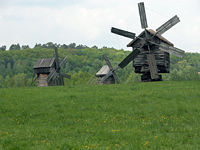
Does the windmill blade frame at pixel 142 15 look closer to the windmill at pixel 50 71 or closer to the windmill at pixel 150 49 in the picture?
the windmill at pixel 150 49

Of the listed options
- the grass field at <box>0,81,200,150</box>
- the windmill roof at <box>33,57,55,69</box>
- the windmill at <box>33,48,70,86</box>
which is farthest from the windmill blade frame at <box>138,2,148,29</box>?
the windmill roof at <box>33,57,55,69</box>

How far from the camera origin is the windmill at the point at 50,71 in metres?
48.4

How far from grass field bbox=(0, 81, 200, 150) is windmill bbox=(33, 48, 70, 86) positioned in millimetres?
23591

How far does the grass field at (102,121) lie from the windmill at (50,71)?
23.6 m

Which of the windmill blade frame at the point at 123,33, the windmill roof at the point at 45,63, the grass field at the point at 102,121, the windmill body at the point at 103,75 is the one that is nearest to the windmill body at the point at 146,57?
the windmill blade frame at the point at 123,33

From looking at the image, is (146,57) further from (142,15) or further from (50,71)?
(50,71)

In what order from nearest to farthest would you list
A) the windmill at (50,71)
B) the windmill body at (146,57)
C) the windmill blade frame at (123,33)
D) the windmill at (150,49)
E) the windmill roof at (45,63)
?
the windmill at (150,49) → the windmill body at (146,57) → the windmill blade frame at (123,33) → the windmill at (50,71) → the windmill roof at (45,63)

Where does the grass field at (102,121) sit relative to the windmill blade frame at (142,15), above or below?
below

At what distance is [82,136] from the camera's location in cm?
1178

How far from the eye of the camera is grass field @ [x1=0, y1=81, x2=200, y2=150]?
34.6 feet

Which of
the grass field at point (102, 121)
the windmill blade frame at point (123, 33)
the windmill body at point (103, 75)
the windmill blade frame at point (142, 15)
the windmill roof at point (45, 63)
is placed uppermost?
the windmill blade frame at point (142, 15)

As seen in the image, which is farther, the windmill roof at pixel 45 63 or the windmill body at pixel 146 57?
the windmill roof at pixel 45 63

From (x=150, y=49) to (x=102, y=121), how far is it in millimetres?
21570

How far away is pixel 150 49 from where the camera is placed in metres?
34.9
